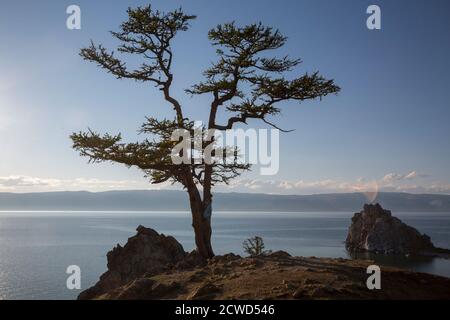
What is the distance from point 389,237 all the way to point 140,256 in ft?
313

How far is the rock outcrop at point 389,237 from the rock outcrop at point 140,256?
9083 cm

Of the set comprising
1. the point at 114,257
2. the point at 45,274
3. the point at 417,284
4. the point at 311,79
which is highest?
the point at 311,79

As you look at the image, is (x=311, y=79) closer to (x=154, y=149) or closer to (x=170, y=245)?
(x=154, y=149)

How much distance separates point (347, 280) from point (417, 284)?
3.06 m

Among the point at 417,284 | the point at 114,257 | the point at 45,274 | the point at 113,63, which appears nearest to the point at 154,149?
the point at 113,63

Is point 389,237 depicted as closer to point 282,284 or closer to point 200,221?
point 200,221

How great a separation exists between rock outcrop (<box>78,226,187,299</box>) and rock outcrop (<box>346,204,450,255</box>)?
298 ft

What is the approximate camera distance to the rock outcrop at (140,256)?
31594mm

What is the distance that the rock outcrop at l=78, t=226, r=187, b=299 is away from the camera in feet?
104

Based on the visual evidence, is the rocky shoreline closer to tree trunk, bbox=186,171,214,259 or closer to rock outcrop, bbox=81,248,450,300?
rock outcrop, bbox=81,248,450,300

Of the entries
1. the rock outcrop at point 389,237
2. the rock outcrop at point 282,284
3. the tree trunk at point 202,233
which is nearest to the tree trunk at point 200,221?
Answer: the tree trunk at point 202,233

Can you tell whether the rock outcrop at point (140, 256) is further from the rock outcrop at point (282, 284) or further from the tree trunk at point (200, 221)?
the rock outcrop at point (282, 284)

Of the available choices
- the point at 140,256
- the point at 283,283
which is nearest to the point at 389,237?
the point at 140,256
